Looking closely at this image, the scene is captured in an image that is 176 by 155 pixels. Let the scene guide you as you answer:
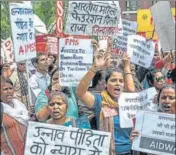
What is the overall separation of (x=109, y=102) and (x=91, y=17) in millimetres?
1417

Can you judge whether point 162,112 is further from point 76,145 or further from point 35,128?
point 35,128

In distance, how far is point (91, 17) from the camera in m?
6.34

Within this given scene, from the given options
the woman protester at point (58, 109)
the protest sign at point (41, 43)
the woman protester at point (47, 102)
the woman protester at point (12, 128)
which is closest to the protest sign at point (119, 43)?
the protest sign at point (41, 43)

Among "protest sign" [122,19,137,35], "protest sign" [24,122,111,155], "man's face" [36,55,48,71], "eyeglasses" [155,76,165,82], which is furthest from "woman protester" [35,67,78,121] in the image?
"protest sign" [122,19,137,35]

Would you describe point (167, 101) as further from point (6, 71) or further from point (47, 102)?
point (6, 71)

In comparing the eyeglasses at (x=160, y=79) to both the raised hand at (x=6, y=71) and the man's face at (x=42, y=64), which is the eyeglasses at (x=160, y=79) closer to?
the man's face at (x=42, y=64)

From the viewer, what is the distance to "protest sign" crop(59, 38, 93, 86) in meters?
6.20

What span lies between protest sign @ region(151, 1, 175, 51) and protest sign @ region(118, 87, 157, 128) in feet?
1.55

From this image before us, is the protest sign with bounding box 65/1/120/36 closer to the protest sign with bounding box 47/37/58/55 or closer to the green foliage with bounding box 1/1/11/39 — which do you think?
the protest sign with bounding box 47/37/58/55

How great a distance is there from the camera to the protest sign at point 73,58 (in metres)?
6.20

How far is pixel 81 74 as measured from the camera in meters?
6.22

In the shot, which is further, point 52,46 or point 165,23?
point 52,46

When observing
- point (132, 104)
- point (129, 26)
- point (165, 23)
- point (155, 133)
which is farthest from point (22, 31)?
point (129, 26)

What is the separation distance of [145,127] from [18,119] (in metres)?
1.22
